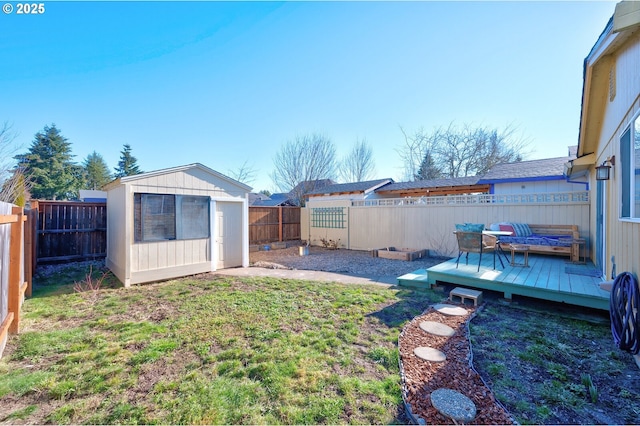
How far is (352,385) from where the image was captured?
2.19 meters

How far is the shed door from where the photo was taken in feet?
23.1

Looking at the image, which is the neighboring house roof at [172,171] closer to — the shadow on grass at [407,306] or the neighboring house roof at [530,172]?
the shadow on grass at [407,306]

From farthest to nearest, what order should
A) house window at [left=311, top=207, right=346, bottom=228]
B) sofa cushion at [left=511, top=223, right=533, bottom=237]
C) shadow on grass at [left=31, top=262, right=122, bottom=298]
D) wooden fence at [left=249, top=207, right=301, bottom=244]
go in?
1. wooden fence at [left=249, top=207, right=301, bottom=244]
2. house window at [left=311, top=207, right=346, bottom=228]
3. sofa cushion at [left=511, top=223, right=533, bottom=237]
4. shadow on grass at [left=31, top=262, right=122, bottom=298]

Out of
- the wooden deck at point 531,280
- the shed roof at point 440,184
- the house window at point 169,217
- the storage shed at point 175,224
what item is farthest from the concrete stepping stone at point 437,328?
the shed roof at point 440,184

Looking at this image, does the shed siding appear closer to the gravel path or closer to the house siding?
the gravel path

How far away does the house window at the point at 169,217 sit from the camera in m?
5.77

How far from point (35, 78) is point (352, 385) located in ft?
36.6

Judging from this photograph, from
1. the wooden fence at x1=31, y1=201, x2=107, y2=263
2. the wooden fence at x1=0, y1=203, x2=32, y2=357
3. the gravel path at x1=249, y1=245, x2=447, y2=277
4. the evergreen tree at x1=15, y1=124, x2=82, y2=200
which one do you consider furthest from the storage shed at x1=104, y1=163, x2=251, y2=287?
the evergreen tree at x1=15, y1=124, x2=82, y2=200

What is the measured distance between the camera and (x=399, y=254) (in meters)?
8.70

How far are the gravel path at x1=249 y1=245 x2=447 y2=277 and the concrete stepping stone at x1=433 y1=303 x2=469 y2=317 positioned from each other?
2.43 meters

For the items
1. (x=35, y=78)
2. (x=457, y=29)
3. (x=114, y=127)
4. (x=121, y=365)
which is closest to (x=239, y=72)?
(x=35, y=78)

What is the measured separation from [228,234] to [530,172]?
11.3 meters

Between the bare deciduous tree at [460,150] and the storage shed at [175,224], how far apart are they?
55.1 feet

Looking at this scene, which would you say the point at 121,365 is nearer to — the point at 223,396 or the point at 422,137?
the point at 223,396
